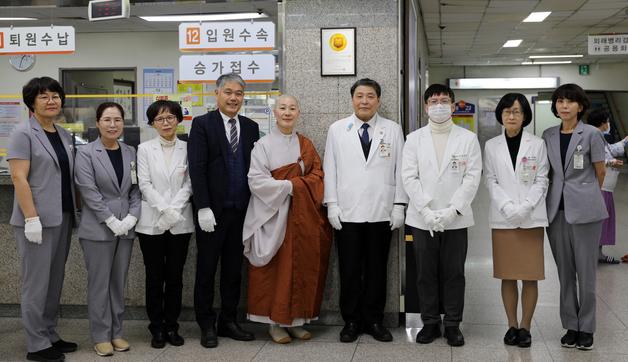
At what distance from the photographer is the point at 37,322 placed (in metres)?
3.77

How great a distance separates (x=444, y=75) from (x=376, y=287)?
16.5m

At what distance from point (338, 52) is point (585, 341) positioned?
89.5 inches

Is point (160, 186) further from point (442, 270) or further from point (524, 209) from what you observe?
point (524, 209)

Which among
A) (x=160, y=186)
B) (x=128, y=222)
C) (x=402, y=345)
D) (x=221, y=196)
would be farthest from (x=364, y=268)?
(x=128, y=222)

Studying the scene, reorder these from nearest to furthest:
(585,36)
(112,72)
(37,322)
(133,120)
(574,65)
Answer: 1. (37,322)
2. (133,120)
3. (112,72)
4. (585,36)
5. (574,65)

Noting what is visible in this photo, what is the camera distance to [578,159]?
12.5 feet

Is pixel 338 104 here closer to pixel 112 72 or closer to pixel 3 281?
pixel 3 281

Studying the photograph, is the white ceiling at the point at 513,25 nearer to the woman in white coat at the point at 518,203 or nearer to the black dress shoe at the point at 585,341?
the woman in white coat at the point at 518,203

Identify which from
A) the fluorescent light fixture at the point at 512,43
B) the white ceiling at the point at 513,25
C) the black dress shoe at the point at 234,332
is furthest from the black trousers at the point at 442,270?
the fluorescent light fixture at the point at 512,43

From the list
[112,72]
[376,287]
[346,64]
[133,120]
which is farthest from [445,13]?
[376,287]

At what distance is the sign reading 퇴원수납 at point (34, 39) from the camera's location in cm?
534

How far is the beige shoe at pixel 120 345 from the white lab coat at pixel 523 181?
2219 millimetres

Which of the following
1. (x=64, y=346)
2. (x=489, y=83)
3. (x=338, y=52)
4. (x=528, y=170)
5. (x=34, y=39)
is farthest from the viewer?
(x=489, y=83)

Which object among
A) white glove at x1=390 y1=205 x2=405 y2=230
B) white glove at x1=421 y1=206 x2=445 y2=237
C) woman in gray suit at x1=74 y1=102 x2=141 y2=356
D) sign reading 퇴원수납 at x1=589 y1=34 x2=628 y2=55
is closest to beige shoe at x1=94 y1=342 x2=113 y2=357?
woman in gray suit at x1=74 y1=102 x2=141 y2=356
